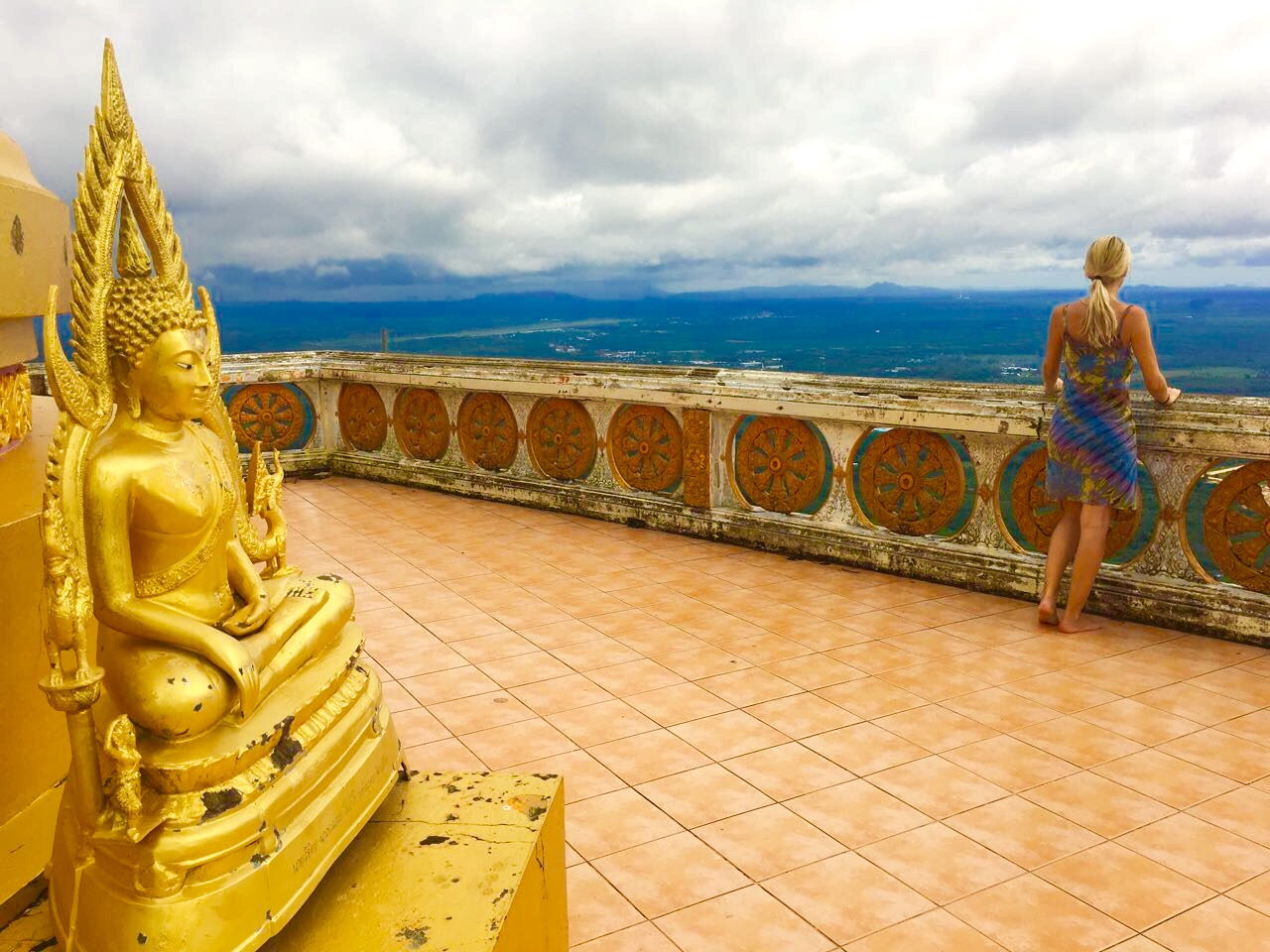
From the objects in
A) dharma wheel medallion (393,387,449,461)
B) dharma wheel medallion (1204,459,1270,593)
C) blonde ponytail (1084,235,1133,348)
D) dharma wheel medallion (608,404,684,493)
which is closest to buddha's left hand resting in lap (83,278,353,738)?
blonde ponytail (1084,235,1133,348)

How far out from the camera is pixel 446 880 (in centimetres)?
179

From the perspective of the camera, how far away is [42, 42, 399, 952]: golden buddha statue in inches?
55.7

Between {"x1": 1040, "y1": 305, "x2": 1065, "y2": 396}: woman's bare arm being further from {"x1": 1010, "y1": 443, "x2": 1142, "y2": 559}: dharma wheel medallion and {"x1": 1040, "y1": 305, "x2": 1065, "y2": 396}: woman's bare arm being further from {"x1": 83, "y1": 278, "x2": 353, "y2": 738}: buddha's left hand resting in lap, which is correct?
{"x1": 83, "y1": 278, "x2": 353, "y2": 738}: buddha's left hand resting in lap

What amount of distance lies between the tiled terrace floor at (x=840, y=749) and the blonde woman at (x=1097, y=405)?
1.65 feet

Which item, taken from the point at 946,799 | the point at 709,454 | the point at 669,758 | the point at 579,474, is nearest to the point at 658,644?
the point at 669,758

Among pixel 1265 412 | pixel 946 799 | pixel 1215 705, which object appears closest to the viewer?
pixel 946 799

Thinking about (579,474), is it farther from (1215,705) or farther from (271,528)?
(271,528)

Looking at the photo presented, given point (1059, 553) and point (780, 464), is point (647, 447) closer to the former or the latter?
point (780, 464)

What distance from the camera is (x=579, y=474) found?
681 centimetres

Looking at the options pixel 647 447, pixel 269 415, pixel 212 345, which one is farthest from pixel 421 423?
pixel 212 345

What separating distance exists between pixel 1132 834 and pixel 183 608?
270 cm

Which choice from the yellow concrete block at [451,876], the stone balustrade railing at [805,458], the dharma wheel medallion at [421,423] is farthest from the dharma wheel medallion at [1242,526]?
the dharma wheel medallion at [421,423]

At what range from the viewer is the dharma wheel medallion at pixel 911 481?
5145 mm

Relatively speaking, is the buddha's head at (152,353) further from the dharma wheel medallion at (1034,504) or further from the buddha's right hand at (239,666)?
the dharma wheel medallion at (1034,504)
